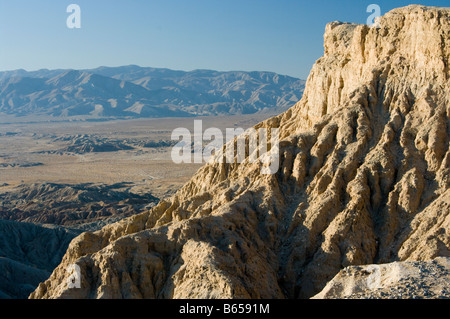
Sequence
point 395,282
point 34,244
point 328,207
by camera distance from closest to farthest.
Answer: point 395,282, point 328,207, point 34,244

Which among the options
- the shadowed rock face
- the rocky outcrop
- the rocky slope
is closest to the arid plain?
the rocky slope

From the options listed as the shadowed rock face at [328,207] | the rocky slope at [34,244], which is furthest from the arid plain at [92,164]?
the shadowed rock face at [328,207]

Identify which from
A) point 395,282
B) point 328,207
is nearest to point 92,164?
point 328,207

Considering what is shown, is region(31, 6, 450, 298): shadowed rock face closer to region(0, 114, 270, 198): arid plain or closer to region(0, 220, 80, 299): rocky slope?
region(0, 220, 80, 299): rocky slope

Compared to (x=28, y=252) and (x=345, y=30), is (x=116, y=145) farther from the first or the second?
(x=345, y=30)

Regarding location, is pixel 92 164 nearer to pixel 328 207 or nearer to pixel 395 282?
pixel 328 207

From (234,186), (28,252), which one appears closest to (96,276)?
(234,186)

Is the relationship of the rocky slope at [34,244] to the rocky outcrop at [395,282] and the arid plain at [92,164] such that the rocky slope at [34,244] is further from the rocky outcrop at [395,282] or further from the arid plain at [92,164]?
the rocky outcrop at [395,282]
